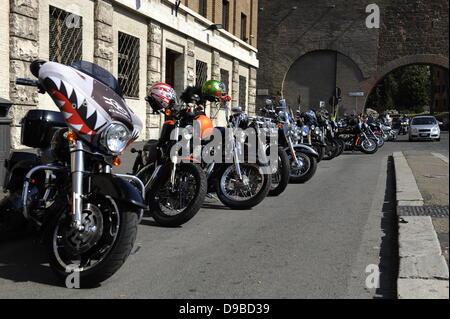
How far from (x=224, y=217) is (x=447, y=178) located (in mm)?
4175

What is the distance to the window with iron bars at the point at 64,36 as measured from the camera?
1124 cm

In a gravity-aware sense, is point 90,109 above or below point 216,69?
below

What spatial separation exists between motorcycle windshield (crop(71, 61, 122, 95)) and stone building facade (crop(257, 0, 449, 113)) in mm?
33550

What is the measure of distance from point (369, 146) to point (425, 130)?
364 inches

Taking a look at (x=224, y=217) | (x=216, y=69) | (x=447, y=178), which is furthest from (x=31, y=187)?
(x=216, y=69)

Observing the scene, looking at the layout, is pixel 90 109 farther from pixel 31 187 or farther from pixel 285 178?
pixel 285 178

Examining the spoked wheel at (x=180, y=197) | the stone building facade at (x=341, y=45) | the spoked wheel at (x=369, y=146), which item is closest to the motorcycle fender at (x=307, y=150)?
the spoked wheel at (x=180, y=197)

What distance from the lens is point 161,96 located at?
5.79 meters

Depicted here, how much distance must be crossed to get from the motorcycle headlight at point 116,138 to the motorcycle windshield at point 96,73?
44 centimetres

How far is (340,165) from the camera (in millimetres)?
13164

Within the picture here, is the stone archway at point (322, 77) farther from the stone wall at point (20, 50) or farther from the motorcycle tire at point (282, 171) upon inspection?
the motorcycle tire at point (282, 171)

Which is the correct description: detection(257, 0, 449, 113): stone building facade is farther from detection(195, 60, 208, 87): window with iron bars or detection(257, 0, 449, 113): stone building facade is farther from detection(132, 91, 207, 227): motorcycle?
detection(132, 91, 207, 227): motorcycle

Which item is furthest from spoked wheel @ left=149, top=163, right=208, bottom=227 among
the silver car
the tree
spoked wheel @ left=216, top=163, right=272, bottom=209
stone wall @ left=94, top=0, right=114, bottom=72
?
the tree

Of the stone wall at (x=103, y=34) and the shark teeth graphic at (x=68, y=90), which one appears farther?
the stone wall at (x=103, y=34)
